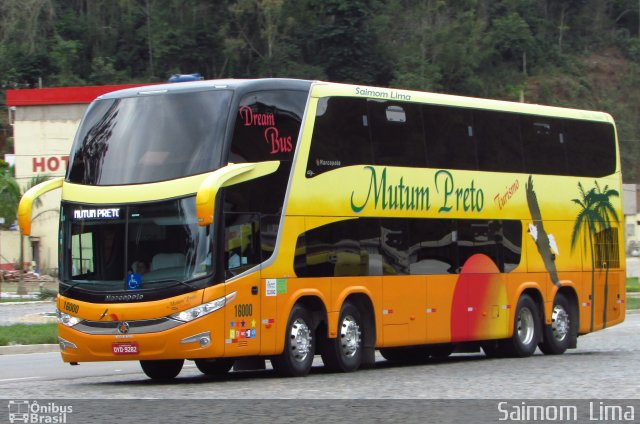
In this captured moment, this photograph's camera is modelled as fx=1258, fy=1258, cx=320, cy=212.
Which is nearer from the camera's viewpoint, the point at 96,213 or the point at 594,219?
the point at 96,213

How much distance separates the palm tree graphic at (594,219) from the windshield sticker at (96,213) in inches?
408

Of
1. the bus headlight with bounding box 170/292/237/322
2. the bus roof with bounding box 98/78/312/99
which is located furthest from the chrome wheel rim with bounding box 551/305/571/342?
the bus headlight with bounding box 170/292/237/322

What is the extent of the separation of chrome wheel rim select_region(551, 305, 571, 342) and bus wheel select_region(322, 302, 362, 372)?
5874 millimetres

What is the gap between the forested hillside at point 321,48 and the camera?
10112cm

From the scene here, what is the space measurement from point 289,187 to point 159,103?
2129 mm

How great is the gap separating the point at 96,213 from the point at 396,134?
17.3 ft

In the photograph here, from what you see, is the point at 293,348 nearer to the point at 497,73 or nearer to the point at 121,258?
the point at 121,258

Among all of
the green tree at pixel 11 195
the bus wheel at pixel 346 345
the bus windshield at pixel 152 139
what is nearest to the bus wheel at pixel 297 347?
the bus wheel at pixel 346 345

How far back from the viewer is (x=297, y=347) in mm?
17516

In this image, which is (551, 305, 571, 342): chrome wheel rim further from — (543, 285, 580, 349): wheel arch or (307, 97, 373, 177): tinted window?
(307, 97, 373, 177): tinted window

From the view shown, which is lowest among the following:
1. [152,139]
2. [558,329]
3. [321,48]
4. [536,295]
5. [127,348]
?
[558,329]

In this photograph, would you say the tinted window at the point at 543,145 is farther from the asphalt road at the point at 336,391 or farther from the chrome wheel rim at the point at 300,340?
the chrome wheel rim at the point at 300,340

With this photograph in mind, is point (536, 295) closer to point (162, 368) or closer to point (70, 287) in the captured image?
point (162, 368)
